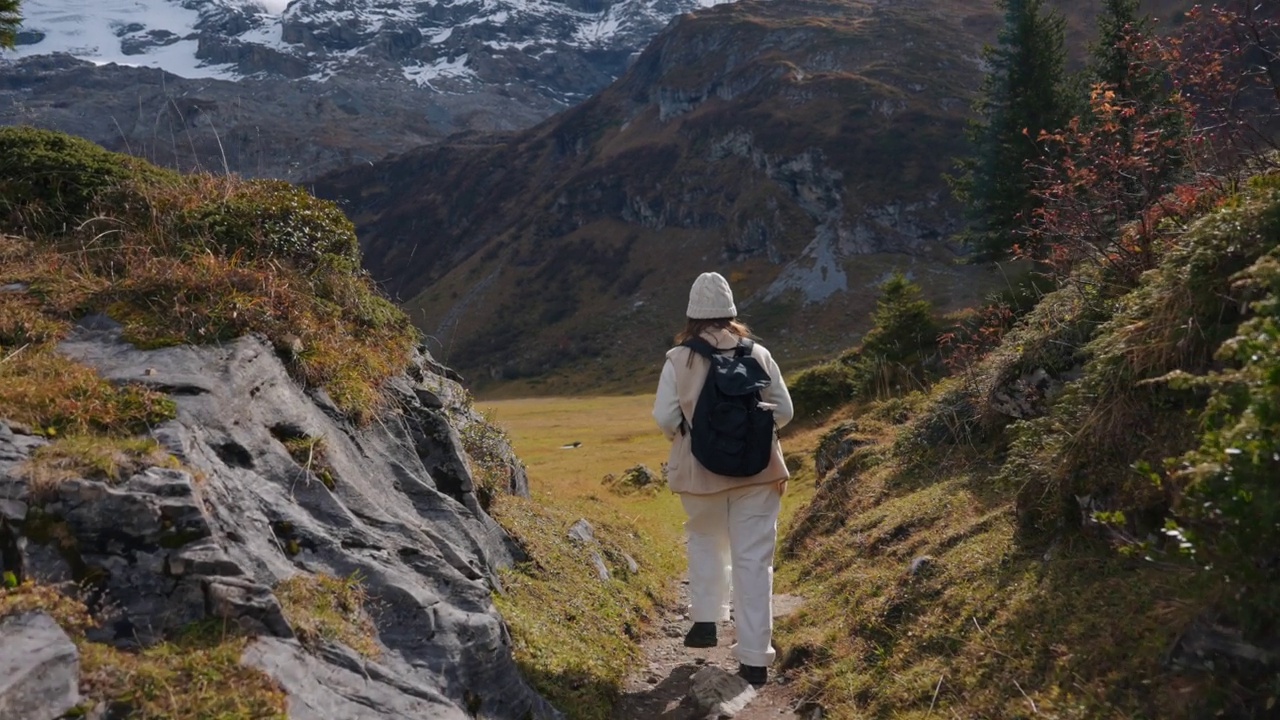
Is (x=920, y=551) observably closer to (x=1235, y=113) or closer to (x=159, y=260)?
(x=1235, y=113)

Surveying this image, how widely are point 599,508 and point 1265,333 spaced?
38.1ft

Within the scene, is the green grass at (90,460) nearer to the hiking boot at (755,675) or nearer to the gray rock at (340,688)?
the gray rock at (340,688)

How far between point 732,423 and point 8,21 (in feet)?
37.9

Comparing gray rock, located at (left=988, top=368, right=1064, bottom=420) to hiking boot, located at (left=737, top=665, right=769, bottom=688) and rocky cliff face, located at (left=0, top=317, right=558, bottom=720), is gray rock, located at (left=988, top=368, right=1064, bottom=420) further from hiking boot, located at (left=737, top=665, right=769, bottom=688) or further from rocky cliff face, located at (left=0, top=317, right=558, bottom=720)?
rocky cliff face, located at (left=0, top=317, right=558, bottom=720)

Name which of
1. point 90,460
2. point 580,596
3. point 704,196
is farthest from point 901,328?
A: point 704,196

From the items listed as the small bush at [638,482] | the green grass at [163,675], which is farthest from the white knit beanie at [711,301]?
the small bush at [638,482]

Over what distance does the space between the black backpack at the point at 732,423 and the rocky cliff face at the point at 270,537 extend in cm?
193

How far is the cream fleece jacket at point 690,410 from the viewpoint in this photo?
638 cm

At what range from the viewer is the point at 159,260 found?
6.41 meters

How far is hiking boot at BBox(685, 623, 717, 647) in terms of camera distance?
6785 millimetres

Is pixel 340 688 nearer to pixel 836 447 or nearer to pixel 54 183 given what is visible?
pixel 54 183

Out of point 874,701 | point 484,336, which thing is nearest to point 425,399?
point 874,701

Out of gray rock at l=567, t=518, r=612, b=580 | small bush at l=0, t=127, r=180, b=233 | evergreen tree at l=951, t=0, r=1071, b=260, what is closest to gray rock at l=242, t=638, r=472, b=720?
gray rock at l=567, t=518, r=612, b=580

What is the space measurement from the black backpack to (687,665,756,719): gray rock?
1520 mm
